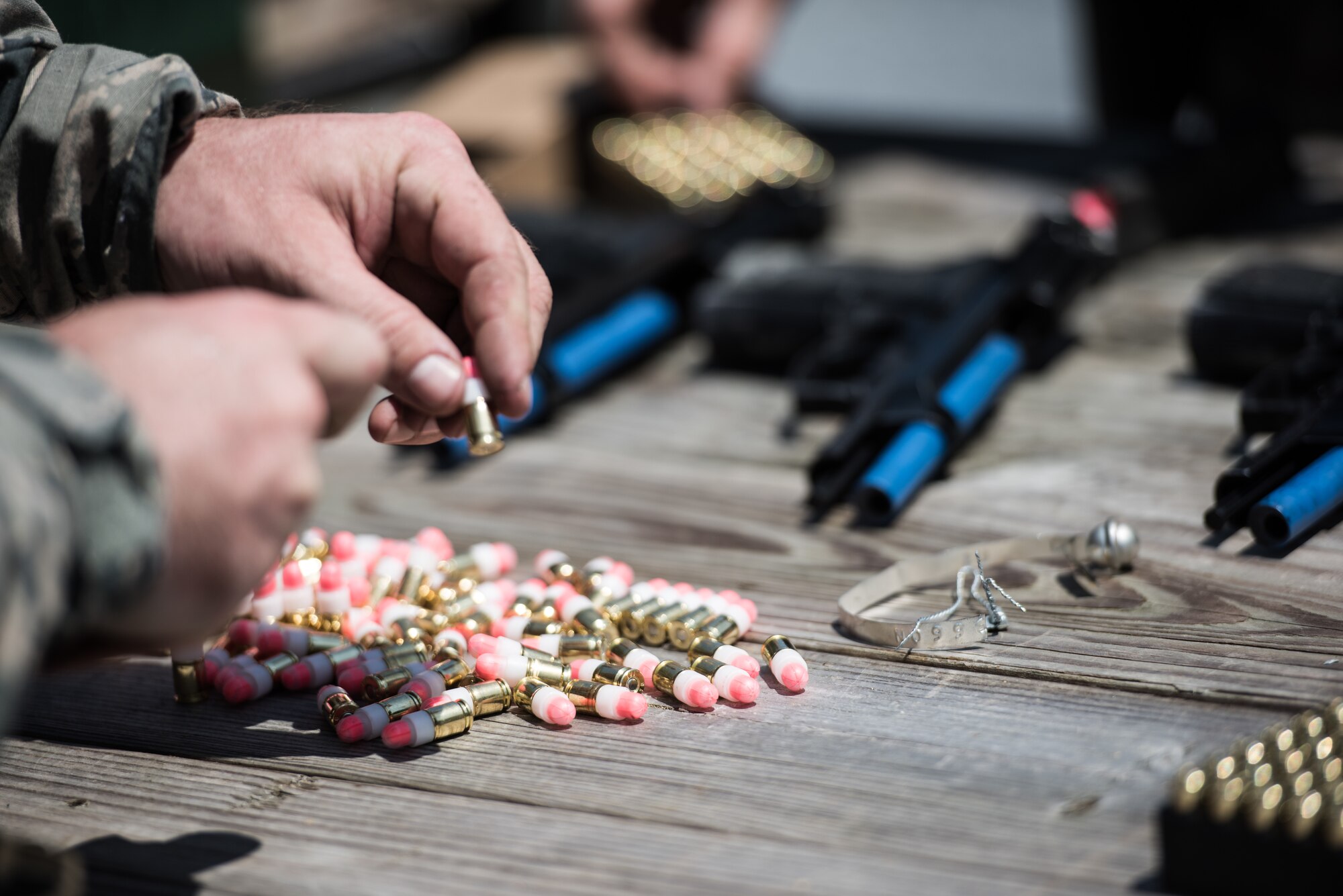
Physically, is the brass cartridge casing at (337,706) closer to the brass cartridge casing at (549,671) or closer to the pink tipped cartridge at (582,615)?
the brass cartridge casing at (549,671)

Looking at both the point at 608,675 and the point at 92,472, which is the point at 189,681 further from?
the point at 92,472

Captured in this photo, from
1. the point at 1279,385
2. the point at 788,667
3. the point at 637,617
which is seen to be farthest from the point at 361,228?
the point at 1279,385

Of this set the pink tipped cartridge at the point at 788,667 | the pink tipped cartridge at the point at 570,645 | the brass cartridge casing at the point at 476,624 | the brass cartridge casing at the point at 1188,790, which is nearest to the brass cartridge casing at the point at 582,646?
the pink tipped cartridge at the point at 570,645

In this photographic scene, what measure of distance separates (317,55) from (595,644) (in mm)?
4424

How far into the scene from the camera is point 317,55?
5297 millimetres

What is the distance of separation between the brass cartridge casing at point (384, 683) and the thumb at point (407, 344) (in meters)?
0.32

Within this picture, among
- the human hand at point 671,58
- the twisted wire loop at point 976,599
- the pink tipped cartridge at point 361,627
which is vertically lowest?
the pink tipped cartridge at point 361,627

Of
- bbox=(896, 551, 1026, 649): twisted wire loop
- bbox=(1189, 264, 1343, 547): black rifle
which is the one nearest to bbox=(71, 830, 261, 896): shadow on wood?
bbox=(896, 551, 1026, 649): twisted wire loop

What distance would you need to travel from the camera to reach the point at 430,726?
132 cm

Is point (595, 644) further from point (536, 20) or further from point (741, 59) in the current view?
point (536, 20)

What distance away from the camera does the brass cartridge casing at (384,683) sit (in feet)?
4.63

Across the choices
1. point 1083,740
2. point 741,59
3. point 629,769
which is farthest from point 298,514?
point 741,59

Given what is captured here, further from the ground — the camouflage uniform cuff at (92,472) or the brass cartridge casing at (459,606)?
the camouflage uniform cuff at (92,472)

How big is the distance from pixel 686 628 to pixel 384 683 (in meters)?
0.35
